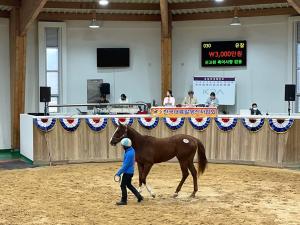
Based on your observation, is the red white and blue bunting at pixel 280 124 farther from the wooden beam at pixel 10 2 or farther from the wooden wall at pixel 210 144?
the wooden beam at pixel 10 2

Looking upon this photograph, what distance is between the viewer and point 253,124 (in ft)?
44.2

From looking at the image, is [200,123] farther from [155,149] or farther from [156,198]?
[156,198]

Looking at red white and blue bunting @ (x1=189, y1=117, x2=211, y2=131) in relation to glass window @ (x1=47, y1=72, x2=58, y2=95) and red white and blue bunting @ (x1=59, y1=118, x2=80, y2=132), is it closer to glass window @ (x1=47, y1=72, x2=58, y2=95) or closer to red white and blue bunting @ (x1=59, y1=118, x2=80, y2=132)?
red white and blue bunting @ (x1=59, y1=118, x2=80, y2=132)

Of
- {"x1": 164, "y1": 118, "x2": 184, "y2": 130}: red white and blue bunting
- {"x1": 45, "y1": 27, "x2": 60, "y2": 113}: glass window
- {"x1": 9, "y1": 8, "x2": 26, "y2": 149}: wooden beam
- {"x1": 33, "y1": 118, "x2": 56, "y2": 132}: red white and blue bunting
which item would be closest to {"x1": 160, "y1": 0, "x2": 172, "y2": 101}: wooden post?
{"x1": 45, "y1": 27, "x2": 60, "y2": 113}: glass window

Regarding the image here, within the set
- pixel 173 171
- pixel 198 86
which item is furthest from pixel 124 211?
pixel 198 86

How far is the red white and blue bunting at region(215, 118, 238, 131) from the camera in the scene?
13.7 metres

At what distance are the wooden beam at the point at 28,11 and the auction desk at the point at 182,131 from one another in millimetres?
3201

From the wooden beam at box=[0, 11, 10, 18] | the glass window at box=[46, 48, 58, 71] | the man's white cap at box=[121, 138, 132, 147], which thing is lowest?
the man's white cap at box=[121, 138, 132, 147]

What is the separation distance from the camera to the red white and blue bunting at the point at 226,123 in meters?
13.7

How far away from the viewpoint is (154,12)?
1877 centimetres

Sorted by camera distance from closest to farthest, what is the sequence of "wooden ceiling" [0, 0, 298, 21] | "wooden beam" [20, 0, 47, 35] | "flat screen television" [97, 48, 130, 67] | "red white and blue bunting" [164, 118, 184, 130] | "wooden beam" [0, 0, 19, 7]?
"red white and blue bunting" [164, 118, 184, 130], "wooden beam" [20, 0, 47, 35], "wooden beam" [0, 0, 19, 7], "wooden ceiling" [0, 0, 298, 21], "flat screen television" [97, 48, 130, 67]

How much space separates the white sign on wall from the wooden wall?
182 inches

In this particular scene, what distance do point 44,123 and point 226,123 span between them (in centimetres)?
491

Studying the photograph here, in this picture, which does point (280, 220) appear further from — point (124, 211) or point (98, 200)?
point (98, 200)
